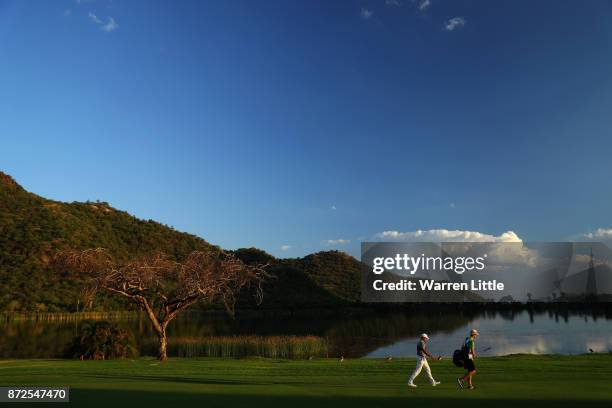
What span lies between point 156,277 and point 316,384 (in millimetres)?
14080

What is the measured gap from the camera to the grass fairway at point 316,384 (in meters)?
14.7

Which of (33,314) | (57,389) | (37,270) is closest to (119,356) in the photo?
(57,389)

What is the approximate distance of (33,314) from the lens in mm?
87375

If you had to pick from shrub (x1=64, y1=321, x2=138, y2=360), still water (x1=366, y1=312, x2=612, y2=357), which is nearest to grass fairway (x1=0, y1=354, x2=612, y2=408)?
shrub (x1=64, y1=321, x2=138, y2=360)

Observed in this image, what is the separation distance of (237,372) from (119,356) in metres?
12.6

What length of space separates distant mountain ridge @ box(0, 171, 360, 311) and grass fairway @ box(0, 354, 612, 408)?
4809cm

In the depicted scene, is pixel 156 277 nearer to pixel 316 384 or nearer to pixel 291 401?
Result: pixel 316 384

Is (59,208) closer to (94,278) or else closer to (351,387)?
(94,278)

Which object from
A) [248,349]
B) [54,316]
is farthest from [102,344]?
[54,316]

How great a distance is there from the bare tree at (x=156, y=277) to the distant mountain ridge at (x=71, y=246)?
142ft

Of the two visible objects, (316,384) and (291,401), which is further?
(316,384)

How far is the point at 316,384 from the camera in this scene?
62.7ft

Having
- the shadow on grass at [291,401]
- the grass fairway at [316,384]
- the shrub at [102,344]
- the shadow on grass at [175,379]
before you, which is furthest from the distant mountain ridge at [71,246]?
the shadow on grass at [291,401]

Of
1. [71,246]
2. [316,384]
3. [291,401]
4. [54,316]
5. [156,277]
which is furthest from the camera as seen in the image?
[71,246]
